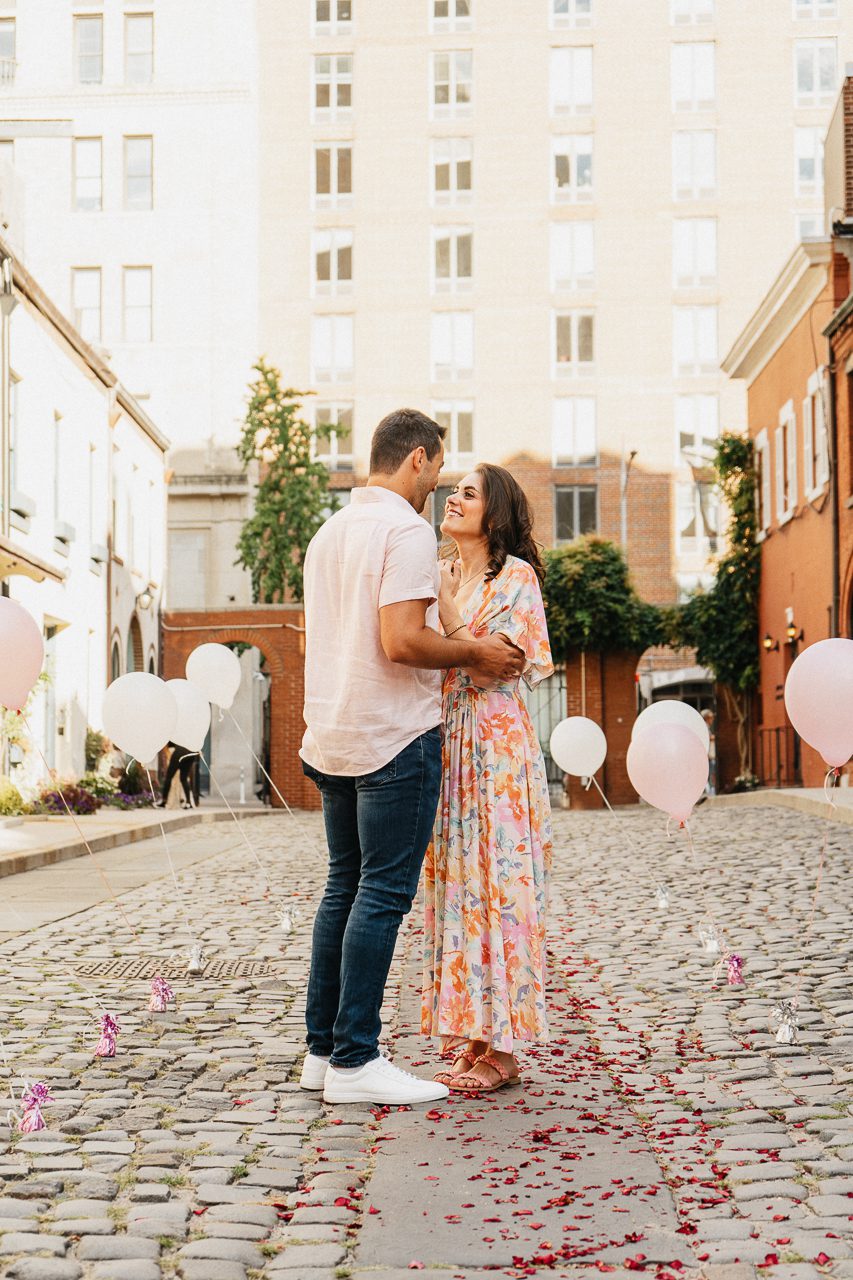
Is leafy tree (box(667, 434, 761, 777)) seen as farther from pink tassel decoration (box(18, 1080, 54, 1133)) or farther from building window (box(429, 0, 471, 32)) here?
pink tassel decoration (box(18, 1080, 54, 1133))

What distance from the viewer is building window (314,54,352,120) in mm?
47156

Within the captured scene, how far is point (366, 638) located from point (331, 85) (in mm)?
46070

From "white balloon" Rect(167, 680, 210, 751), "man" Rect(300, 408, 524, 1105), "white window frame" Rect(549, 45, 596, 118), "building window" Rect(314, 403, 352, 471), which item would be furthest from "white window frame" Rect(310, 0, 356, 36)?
"man" Rect(300, 408, 524, 1105)

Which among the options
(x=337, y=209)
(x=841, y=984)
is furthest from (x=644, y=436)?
(x=841, y=984)

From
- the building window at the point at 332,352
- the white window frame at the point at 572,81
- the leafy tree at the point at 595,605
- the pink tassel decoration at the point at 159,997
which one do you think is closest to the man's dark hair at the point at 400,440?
the pink tassel decoration at the point at 159,997

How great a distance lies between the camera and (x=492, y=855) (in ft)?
15.2

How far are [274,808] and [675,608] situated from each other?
31.5 feet

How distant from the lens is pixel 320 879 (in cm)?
1253

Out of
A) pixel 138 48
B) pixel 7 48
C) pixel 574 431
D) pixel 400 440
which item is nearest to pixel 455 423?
pixel 574 431

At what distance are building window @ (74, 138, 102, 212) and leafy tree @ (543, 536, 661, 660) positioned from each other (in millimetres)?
18128

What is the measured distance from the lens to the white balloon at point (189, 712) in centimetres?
1009

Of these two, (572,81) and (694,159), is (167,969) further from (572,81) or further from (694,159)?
(572,81)

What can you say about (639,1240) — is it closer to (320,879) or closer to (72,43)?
(320,879)

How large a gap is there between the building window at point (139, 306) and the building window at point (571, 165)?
41.2ft
